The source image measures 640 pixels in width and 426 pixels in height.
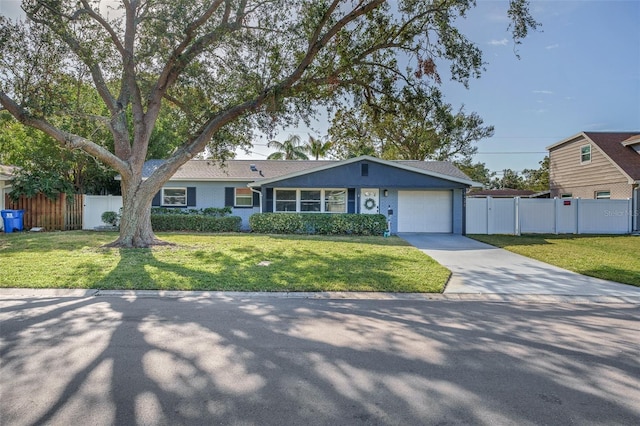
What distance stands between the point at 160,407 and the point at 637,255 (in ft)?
43.0

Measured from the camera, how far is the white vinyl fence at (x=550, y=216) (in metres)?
17.5

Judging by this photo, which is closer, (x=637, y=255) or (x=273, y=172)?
(x=637, y=255)

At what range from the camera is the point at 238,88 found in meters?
12.4

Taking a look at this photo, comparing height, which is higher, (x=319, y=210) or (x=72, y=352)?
(x=319, y=210)

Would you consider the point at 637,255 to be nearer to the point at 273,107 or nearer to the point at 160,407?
the point at 273,107

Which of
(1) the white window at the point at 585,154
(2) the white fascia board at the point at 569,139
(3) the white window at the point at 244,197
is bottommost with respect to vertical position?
(3) the white window at the point at 244,197

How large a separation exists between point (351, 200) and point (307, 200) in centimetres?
214

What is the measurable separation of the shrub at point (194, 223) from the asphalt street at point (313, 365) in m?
11.9

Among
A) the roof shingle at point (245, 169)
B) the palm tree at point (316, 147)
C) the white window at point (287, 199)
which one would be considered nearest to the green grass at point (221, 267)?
the white window at point (287, 199)

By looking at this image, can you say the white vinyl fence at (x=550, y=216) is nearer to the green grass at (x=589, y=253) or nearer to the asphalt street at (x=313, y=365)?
the green grass at (x=589, y=253)

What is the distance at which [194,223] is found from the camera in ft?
58.1

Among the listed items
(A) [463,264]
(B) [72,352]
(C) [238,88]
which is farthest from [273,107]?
(B) [72,352]

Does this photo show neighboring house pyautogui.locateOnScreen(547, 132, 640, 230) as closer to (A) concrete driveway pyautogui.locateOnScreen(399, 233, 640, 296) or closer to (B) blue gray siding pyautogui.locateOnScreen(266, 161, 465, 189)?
(B) blue gray siding pyautogui.locateOnScreen(266, 161, 465, 189)

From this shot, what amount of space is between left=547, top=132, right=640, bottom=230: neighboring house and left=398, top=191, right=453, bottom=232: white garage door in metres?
8.72
